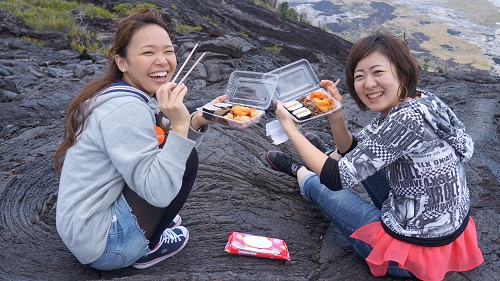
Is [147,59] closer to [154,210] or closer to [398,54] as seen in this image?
[154,210]

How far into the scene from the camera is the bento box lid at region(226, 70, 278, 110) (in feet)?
12.6

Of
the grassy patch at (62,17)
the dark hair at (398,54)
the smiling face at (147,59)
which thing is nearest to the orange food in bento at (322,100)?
the dark hair at (398,54)

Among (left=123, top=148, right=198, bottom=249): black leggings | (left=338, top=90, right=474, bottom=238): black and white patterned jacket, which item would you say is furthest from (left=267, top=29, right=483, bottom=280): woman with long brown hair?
(left=123, top=148, right=198, bottom=249): black leggings

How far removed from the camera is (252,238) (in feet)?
11.0

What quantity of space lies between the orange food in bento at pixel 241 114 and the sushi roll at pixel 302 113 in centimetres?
34

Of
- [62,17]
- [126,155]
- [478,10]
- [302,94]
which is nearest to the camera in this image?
[126,155]

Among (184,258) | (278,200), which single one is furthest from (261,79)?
(184,258)

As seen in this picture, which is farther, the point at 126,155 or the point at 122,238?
the point at 122,238

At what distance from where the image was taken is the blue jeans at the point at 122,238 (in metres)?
2.53

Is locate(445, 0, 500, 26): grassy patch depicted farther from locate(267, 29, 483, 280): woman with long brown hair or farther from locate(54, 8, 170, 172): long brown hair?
locate(54, 8, 170, 172): long brown hair

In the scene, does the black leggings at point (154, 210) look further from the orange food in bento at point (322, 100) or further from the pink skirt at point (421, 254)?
the pink skirt at point (421, 254)

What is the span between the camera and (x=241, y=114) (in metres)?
3.29

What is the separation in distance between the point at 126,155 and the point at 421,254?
2016 millimetres

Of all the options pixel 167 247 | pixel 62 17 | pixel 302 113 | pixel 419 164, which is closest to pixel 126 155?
pixel 167 247
